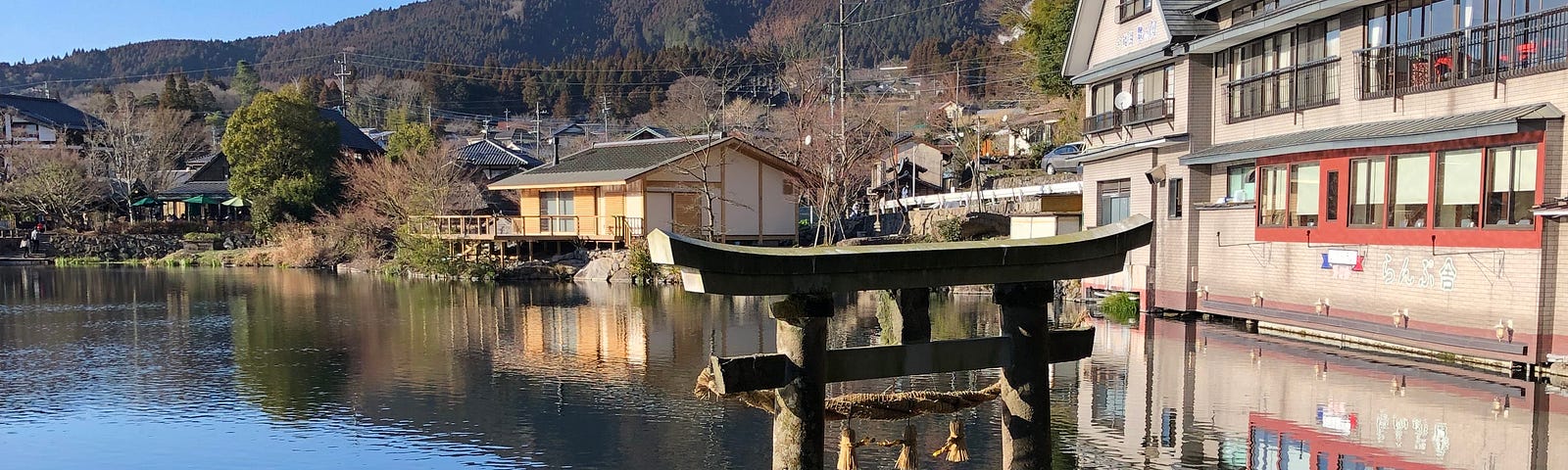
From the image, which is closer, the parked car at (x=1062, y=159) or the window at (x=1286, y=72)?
the window at (x=1286, y=72)

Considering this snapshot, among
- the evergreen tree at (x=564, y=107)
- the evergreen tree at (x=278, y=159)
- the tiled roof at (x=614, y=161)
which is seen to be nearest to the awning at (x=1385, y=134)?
the tiled roof at (x=614, y=161)

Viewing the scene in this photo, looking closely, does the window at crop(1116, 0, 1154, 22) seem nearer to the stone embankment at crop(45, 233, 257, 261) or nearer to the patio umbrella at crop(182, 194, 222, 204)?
the stone embankment at crop(45, 233, 257, 261)

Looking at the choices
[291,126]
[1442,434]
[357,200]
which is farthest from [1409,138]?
[291,126]

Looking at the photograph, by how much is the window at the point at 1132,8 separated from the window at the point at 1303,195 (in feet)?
17.2

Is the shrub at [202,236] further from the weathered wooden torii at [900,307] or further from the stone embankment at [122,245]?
the weathered wooden torii at [900,307]

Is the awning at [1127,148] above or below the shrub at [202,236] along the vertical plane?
above

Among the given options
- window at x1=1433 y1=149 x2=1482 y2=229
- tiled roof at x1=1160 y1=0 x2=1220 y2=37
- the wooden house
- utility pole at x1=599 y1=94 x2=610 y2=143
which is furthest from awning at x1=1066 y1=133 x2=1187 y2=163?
utility pole at x1=599 y1=94 x2=610 y2=143

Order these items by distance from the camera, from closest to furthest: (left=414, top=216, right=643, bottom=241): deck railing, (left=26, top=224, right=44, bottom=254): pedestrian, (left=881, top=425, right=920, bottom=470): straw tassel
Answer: (left=881, top=425, right=920, bottom=470): straw tassel → (left=414, top=216, right=643, bottom=241): deck railing → (left=26, top=224, right=44, bottom=254): pedestrian

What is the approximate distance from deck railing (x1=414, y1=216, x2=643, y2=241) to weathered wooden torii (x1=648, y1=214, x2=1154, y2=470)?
27.9m

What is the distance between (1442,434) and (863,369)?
7989 millimetres

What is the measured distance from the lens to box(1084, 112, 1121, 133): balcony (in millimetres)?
24141

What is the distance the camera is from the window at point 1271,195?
1873cm

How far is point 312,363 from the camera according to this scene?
58.7 ft

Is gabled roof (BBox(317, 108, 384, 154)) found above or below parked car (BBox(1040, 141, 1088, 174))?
above
